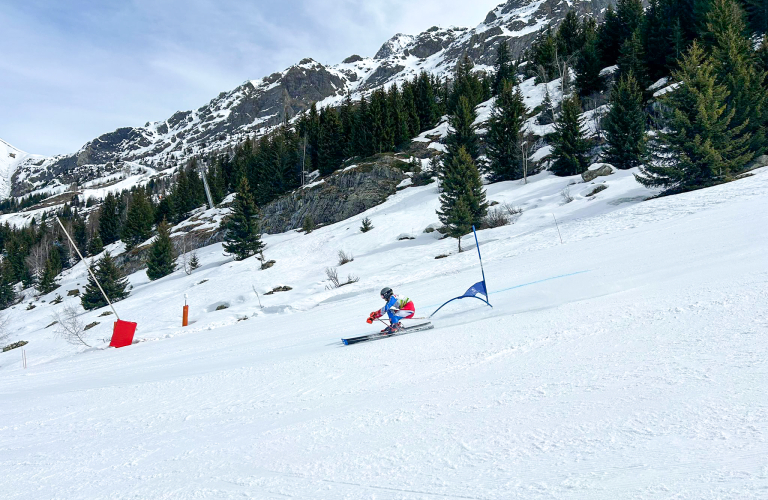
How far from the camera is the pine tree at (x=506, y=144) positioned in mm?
40906

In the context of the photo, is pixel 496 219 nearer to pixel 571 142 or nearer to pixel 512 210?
pixel 512 210

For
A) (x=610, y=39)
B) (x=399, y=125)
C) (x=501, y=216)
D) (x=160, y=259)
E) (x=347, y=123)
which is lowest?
(x=501, y=216)

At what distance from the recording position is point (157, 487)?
3.18 metres

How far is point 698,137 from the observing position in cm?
1911

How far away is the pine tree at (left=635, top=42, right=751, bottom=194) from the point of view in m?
19.3

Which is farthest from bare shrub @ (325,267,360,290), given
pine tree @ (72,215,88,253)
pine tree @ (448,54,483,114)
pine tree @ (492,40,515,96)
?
pine tree @ (72,215,88,253)

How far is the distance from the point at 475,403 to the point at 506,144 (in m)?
41.3

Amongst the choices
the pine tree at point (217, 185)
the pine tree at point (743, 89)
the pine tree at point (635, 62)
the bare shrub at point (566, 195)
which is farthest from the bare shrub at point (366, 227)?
the pine tree at point (217, 185)

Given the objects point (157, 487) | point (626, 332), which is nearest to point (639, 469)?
point (626, 332)

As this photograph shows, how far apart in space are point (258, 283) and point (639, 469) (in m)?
27.5

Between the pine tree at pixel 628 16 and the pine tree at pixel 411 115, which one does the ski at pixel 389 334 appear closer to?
the pine tree at pixel 411 115

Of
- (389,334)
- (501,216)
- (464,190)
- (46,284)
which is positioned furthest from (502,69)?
(46,284)

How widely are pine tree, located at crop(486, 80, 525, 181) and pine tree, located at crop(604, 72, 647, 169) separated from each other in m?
9.83

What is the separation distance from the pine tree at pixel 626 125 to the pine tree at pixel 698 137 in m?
10.0
